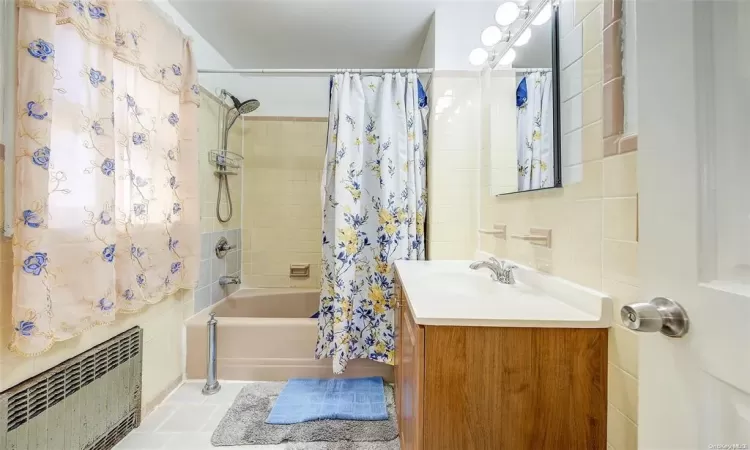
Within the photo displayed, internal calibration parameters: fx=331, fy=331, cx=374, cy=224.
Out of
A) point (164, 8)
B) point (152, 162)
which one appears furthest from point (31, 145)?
point (164, 8)

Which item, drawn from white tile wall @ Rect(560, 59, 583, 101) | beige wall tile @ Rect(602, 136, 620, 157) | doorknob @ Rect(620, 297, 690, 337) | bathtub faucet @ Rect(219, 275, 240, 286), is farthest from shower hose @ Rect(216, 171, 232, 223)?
doorknob @ Rect(620, 297, 690, 337)

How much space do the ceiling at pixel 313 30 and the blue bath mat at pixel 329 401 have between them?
221 cm

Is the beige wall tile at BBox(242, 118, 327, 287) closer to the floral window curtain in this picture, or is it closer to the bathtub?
the bathtub

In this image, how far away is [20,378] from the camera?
3.54ft

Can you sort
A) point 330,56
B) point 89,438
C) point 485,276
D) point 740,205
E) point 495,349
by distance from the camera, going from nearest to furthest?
point 740,205, point 495,349, point 89,438, point 485,276, point 330,56

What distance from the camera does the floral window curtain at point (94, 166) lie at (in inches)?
39.3

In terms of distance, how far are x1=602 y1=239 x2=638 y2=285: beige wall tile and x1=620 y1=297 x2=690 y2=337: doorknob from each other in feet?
1.32

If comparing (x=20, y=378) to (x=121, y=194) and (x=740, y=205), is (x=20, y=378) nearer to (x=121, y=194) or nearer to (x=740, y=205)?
(x=121, y=194)

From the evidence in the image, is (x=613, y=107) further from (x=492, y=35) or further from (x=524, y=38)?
(x=492, y=35)

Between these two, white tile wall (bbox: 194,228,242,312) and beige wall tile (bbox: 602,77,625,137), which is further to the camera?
white tile wall (bbox: 194,228,242,312)

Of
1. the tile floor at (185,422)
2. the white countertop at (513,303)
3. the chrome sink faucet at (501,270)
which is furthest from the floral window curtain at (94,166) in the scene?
the chrome sink faucet at (501,270)

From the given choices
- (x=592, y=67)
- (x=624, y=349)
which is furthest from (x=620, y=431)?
(x=592, y=67)

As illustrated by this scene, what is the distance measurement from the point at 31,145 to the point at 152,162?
0.58 m

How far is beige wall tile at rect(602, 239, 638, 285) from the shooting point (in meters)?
0.81
